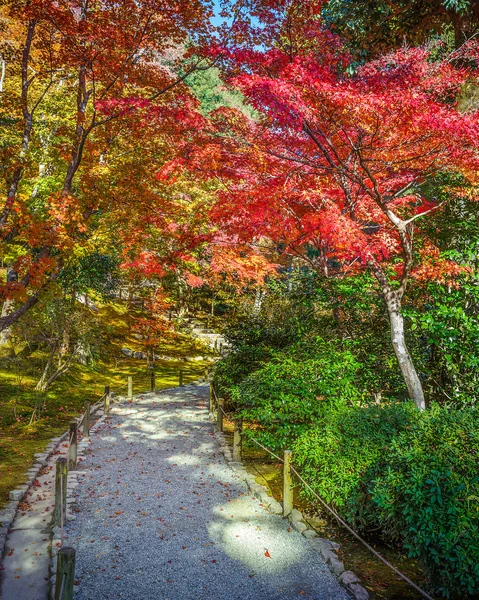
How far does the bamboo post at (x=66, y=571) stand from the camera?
3.39 metres

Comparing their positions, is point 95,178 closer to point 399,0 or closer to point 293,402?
point 293,402

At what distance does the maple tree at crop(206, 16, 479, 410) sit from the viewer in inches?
240

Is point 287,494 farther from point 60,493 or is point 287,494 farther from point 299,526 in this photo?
point 60,493

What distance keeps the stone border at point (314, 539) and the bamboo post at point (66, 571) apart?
2579 mm

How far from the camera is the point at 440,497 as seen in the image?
12.6 feet

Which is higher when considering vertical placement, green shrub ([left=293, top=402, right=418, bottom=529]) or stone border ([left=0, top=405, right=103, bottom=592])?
green shrub ([left=293, top=402, right=418, bottom=529])

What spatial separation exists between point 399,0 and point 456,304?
7674 mm

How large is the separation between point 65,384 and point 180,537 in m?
10.9

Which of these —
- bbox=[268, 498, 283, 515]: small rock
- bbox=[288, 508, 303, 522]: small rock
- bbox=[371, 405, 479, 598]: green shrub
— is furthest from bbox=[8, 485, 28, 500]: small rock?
bbox=[371, 405, 479, 598]: green shrub

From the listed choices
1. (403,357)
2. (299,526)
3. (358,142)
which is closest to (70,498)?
(299,526)

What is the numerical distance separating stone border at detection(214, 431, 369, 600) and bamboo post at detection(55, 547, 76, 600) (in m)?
2.58

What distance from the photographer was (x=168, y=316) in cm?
2895

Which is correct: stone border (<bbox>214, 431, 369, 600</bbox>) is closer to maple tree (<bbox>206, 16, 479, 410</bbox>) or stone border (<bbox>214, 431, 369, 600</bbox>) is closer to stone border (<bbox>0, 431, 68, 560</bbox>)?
maple tree (<bbox>206, 16, 479, 410</bbox>)

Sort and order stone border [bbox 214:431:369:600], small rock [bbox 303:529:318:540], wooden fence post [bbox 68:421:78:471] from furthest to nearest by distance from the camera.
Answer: wooden fence post [bbox 68:421:78:471]
small rock [bbox 303:529:318:540]
stone border [bbox 214:431:369:600]
